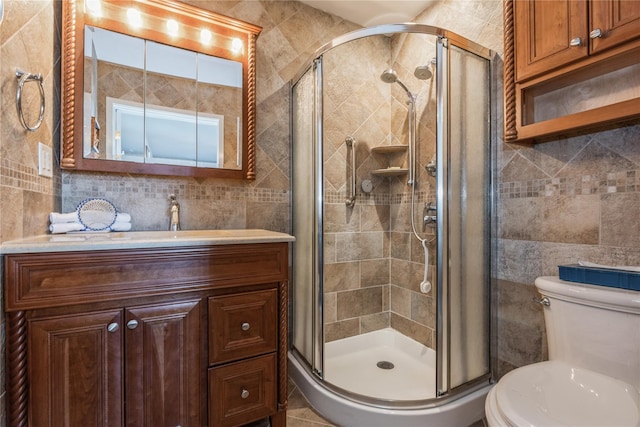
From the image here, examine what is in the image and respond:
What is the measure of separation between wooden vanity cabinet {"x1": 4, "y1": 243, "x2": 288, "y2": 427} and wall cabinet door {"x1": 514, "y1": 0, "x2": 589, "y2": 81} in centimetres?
141

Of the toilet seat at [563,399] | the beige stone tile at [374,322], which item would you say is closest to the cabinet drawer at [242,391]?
the toilet seat at [563,399]

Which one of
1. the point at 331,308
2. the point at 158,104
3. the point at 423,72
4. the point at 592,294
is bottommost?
the point at 331,308

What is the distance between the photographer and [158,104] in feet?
5.65

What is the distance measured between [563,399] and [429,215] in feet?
3.76

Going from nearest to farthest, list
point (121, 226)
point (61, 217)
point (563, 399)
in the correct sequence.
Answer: point (563, 399)
point (61, 217)
point (121, 226)

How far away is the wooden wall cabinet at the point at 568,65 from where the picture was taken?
45.3 inches

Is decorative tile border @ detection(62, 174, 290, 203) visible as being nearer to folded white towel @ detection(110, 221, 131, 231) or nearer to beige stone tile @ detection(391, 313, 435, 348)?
folded white towel @ detection(110, 221, 131, 231)

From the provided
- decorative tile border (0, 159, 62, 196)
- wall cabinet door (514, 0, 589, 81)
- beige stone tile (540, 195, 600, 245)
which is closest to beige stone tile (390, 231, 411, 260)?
beige stone tile (540, 195, 600, 245)

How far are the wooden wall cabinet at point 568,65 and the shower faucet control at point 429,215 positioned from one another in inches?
22.9

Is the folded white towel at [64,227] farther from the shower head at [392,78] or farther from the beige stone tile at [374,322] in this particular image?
the shower head at [392,78]

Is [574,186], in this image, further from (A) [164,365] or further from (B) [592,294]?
(A) [164,365]

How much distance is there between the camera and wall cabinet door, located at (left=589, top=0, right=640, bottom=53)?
1.09 meters

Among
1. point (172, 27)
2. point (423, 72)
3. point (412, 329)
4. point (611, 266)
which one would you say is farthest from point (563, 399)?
point (172, 27)

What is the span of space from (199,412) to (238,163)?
129 cm
